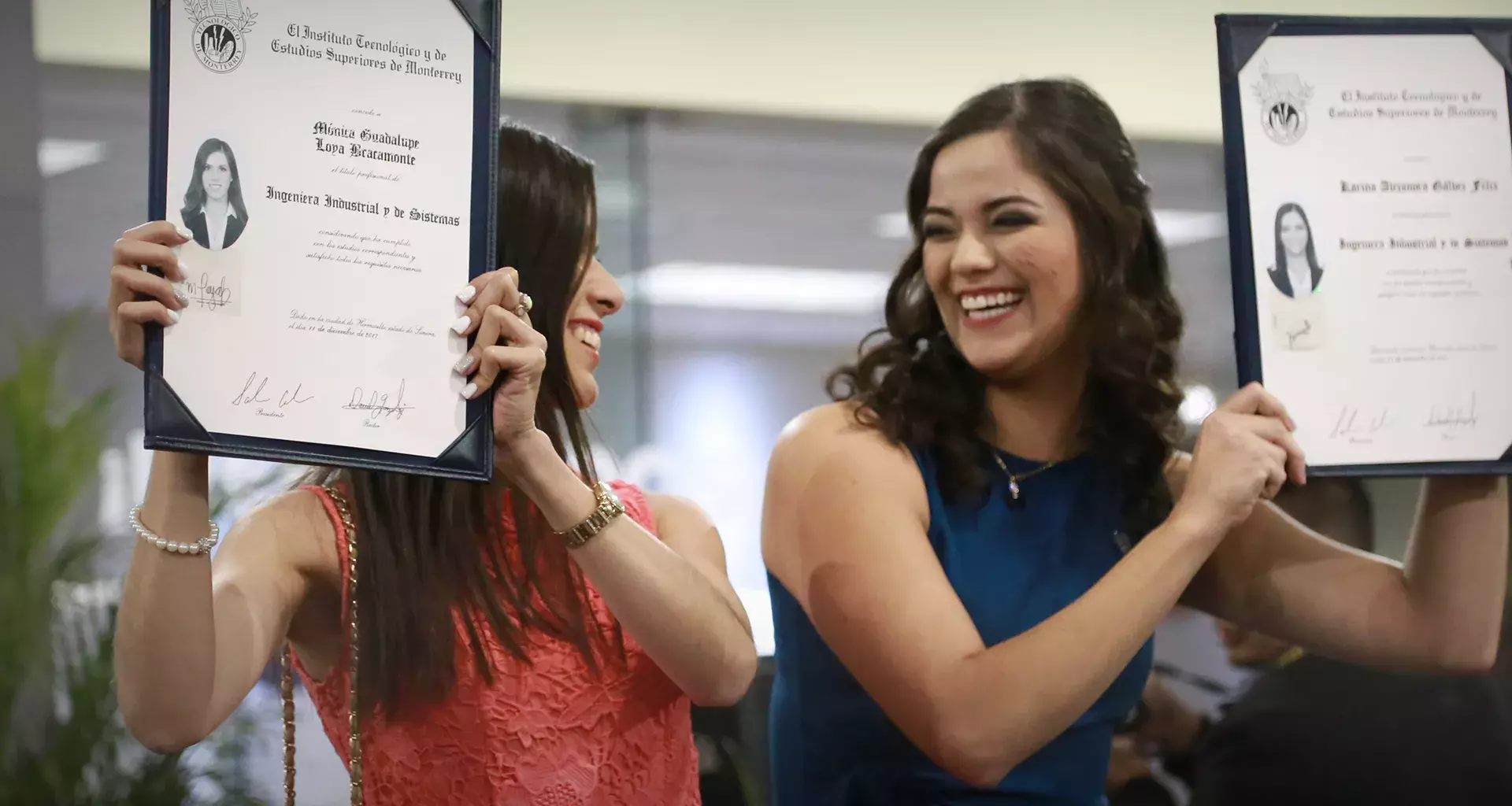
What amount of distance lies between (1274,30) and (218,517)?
207cm

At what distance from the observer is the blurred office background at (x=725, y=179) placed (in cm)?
281

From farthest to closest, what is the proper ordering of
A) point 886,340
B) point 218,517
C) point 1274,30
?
point 218,517, point 886,340, point 1274,30

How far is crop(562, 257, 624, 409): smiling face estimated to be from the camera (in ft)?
5.00

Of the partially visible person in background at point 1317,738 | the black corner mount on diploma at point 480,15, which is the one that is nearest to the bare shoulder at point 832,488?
the black corner mount on diploma at point 480,15

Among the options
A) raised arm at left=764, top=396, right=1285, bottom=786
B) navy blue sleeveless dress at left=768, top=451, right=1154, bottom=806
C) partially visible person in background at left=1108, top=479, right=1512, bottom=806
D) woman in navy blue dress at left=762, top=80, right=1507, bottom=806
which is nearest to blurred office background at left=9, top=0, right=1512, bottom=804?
partially visible person in background at left=1108, top=479, right=1512, bottom=806

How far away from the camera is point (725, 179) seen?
3.31 metres

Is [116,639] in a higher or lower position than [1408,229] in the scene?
lower

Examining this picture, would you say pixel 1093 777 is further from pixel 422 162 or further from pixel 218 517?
pixel 218 517

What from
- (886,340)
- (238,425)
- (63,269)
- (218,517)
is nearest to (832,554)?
(886,340)

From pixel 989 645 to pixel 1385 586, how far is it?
1.79 feet

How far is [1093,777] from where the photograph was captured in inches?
69.9
